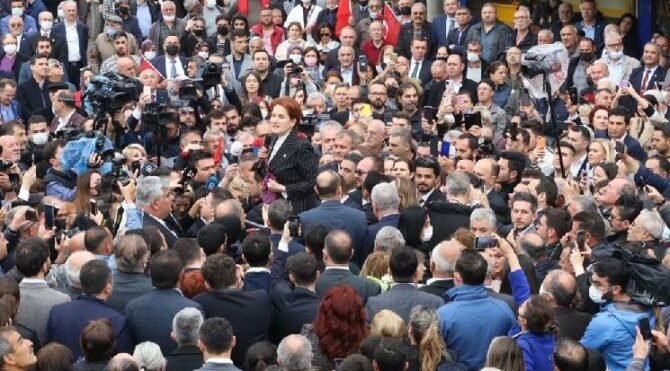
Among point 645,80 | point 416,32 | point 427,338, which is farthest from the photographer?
point 416,32

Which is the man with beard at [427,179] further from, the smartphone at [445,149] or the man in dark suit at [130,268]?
the man in dark suit at [130,268]

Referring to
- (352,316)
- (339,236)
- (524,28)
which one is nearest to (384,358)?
(352,316)

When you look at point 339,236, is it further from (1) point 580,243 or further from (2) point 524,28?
(2) point 524,28

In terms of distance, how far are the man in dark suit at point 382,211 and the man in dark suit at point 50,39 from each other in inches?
322

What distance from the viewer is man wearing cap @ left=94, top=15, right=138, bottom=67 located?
18.5 m

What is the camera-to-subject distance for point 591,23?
1827cm

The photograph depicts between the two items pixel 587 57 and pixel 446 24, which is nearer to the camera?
pixel 587 57

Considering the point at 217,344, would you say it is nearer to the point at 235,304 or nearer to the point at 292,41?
the point at 235,304

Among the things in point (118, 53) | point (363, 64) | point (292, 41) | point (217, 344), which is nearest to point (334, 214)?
point (217, 344)

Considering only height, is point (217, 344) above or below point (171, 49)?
above

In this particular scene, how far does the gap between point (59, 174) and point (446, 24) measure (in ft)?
23.6

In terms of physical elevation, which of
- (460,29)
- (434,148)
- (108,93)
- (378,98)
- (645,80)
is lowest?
(645,80)

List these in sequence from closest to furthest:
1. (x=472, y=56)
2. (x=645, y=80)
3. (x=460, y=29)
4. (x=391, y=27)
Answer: (x=645, y=80), (x=472, y=56), (x=460, y=29), (x=391, y=27)

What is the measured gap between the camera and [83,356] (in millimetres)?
8797
